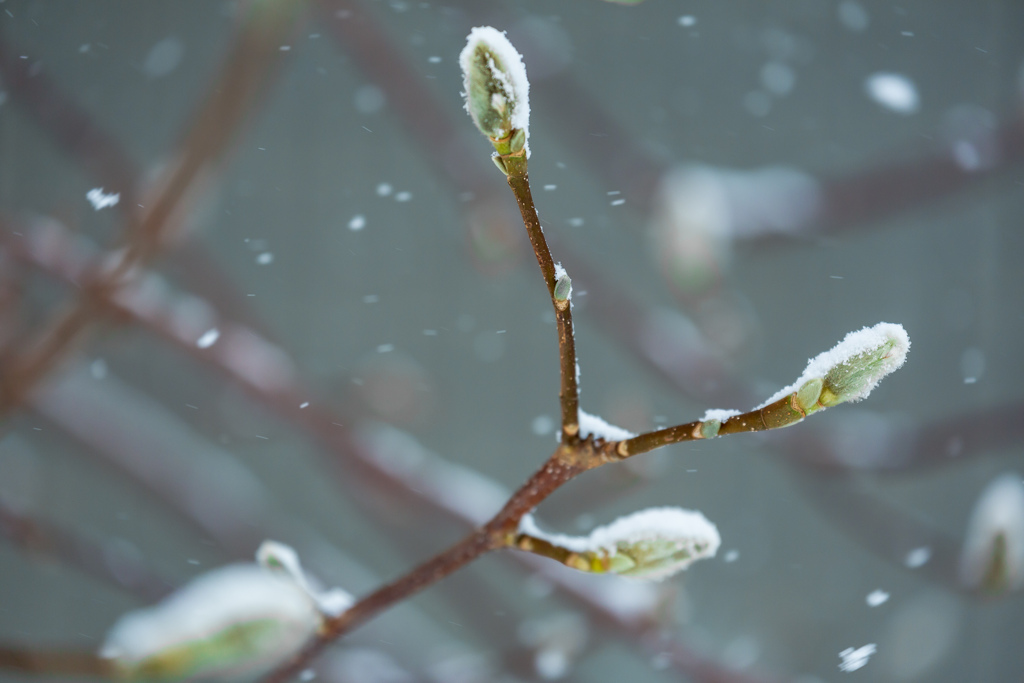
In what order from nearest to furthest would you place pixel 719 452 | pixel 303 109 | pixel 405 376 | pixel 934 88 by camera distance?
1. pixel 934 88
2. pixel 303 109
3. pixel 719 452
4. pixel 405 376

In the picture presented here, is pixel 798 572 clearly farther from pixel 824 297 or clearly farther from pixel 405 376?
pixel 405 376

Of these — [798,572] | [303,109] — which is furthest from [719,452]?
[303,109]

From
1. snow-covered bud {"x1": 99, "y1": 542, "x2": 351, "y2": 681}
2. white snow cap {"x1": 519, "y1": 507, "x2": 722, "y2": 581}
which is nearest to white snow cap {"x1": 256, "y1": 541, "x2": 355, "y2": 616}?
snow-covered bud {"x1": 99, "y1": 542, "x2": 351, "y2": 681}

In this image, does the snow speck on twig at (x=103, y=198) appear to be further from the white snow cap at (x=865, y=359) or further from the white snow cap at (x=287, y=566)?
the white snow cap at (x=865, y=359)

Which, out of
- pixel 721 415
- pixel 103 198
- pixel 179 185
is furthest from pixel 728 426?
pixel 103 198

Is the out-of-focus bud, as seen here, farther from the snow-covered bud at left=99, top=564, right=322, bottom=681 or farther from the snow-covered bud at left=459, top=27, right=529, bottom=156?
the snow-covered bud at left=99, top=564, right=322, bottom=681

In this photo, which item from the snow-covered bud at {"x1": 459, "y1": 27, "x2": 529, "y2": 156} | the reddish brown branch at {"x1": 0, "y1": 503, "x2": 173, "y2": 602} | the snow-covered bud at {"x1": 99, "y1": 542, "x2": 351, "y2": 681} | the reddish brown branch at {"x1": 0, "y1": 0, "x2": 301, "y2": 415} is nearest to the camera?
the snow-covered bud at {"x1": 459, "y1": 27, "x2": 529, "y2": 156}
